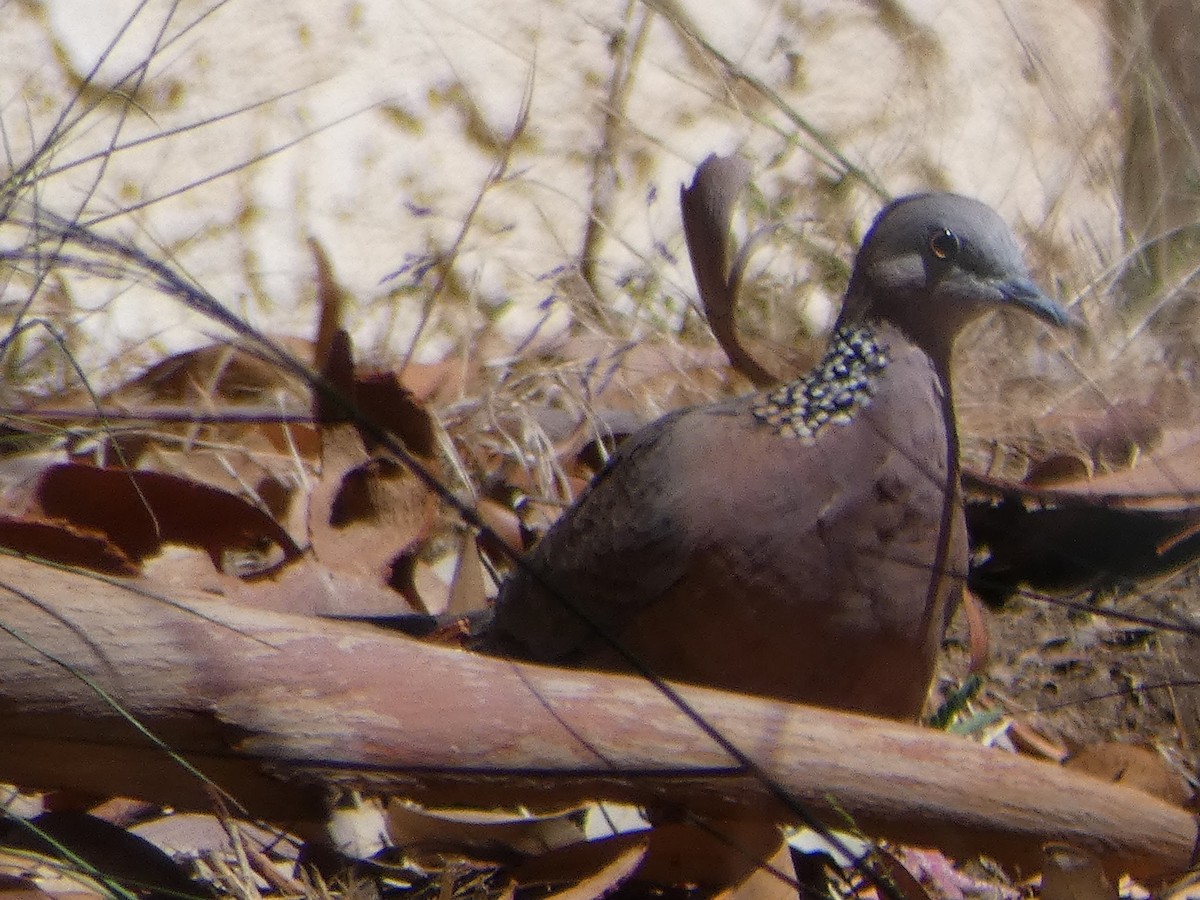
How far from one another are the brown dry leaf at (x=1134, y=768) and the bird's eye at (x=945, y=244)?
90cm

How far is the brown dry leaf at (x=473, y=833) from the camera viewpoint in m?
2.30

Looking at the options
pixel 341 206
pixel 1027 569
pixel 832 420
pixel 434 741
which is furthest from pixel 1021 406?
pixel 434 741

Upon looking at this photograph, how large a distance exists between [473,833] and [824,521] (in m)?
0.76

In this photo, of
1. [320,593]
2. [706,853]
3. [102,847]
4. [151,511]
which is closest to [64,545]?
[151,511]

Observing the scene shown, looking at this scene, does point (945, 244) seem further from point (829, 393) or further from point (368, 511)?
point (368, 511)

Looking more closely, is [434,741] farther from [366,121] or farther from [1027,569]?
[366,121]

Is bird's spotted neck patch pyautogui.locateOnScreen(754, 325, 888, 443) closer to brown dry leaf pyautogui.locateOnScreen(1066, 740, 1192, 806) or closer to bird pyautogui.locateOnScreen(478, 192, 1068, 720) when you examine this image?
bird pyautogui.locateOnScreen(478, 192, 1068, 720)

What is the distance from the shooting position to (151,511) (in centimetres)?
282

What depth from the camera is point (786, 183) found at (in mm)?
4695

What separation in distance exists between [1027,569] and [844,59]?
2335 millimetres

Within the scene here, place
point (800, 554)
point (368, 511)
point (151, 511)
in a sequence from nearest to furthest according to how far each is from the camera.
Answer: point (800, 554) → point (151, 511) → point (368, 511)

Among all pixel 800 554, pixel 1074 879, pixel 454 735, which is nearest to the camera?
pixel 454 735

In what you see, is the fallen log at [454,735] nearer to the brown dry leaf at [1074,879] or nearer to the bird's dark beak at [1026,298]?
the brown dry leaf at [1074,879]

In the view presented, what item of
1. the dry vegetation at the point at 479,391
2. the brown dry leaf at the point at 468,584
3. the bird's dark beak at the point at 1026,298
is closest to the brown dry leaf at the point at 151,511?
the dry vegetation at the point at 479,391
